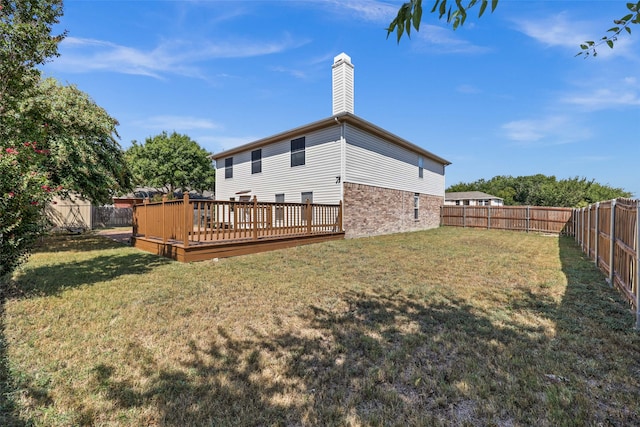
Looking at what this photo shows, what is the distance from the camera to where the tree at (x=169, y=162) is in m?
29.3

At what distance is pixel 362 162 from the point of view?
12883mm

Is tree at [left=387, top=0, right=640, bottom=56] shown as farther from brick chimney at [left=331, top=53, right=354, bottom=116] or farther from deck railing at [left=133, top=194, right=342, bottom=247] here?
brick chimney at [left=331, top=53, right=354, bottom=116]

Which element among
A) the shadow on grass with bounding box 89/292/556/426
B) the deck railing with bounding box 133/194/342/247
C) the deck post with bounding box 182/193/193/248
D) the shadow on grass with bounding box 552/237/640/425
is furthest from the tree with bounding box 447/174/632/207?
the deck post with bounding box 182/193/193/248

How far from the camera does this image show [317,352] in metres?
2.85

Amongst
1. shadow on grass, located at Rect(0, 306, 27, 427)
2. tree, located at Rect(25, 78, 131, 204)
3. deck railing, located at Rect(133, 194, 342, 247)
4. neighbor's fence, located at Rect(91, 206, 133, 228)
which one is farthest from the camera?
neighbor's fence, located at Rect(91, 206, 133, 228)

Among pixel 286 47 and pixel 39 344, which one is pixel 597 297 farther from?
pixel 286 47

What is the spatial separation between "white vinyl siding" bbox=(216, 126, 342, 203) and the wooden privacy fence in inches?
461

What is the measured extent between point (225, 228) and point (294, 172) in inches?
230

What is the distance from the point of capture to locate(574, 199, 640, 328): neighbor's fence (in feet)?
12.2

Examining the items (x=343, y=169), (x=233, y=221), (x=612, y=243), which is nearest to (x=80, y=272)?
(x=233, y=221)

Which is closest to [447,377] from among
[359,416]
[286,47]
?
[359,416]

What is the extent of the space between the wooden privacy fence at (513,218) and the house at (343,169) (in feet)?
10.8

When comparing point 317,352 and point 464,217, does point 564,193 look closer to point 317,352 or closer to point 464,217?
point 464,217

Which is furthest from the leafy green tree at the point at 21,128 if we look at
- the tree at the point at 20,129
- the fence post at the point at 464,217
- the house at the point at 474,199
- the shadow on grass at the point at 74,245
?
the house at the point at 474,199
